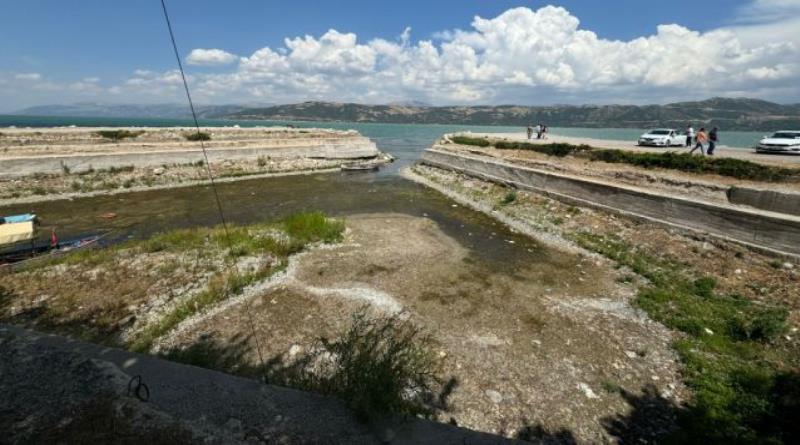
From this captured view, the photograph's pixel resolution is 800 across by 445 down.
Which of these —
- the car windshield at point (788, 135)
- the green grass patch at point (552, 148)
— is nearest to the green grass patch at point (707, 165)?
the green grass patch at point (552, 148)

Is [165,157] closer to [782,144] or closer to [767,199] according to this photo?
[767,199]

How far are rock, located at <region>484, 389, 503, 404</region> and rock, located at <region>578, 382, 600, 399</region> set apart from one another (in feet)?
6.02

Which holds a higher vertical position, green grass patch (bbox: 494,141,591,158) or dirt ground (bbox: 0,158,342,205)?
green grass patch (bbox: 494,141,591,158)

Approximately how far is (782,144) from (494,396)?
27.3 metres

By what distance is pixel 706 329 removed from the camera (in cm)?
963

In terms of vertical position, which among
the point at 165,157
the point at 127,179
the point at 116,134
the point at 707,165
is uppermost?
the point at 116,134

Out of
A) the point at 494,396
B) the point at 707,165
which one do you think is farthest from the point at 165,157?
the point at 707,165

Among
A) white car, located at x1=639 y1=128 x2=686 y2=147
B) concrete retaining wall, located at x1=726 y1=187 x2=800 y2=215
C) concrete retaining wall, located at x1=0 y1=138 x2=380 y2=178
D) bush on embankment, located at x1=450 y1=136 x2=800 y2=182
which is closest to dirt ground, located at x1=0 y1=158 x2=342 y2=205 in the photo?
concrete retaining wall, located at x1=0 y1=138 x2=380 y2=178

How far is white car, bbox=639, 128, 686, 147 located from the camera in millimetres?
30297

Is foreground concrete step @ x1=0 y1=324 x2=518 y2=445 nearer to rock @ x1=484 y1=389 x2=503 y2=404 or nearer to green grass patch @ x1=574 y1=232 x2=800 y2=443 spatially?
rock @ x1=484 y1=389 x2=503 y2=404

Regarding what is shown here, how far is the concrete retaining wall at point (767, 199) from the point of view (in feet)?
42.9

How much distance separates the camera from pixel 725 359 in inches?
335

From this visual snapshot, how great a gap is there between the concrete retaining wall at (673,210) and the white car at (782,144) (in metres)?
12.9

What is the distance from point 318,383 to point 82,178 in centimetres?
3307
